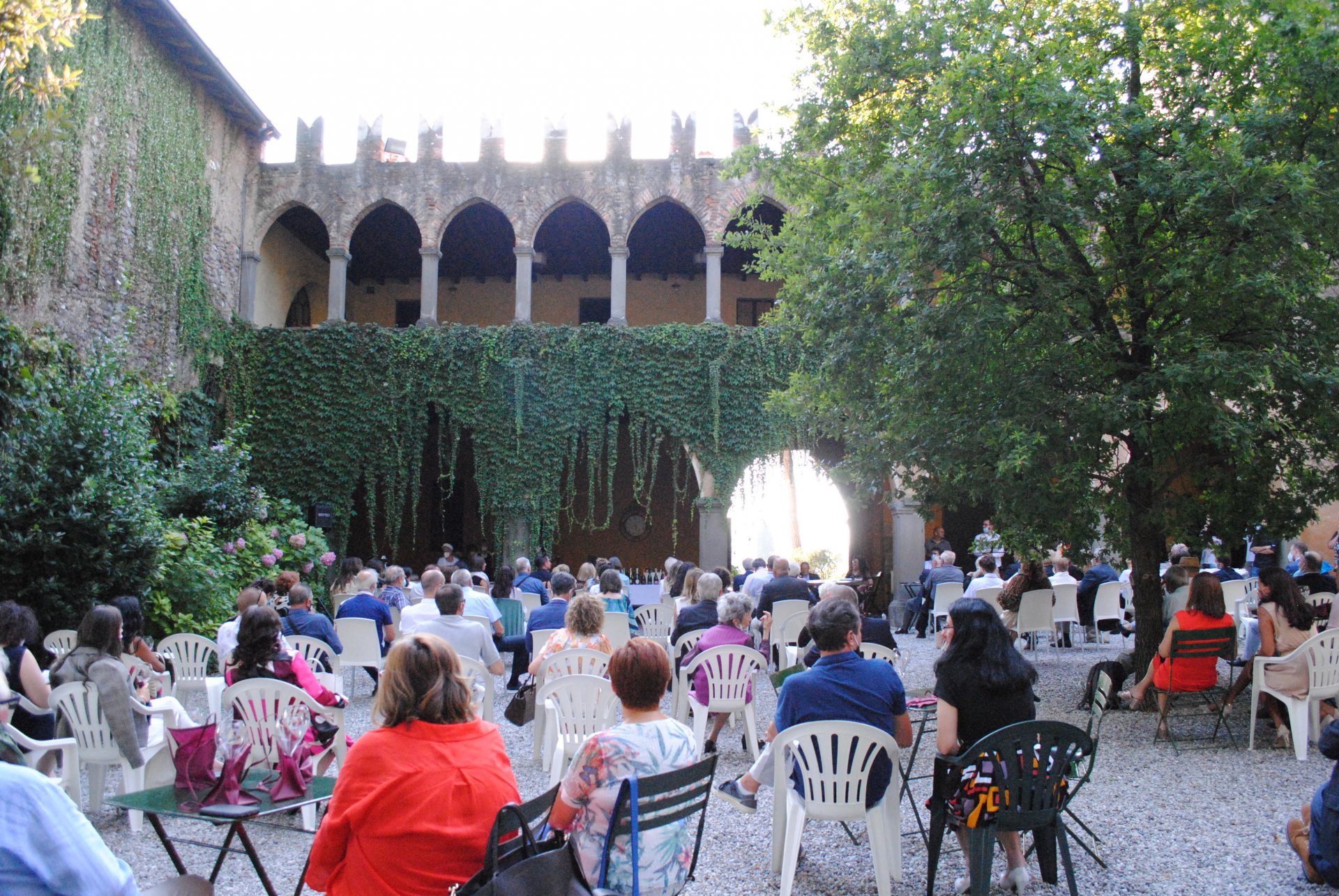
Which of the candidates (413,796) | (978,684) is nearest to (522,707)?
(978,684)

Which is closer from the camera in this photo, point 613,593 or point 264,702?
point 264,702

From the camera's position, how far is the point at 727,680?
6.17m

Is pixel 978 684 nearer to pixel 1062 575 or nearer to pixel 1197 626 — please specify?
pixel 1197 626

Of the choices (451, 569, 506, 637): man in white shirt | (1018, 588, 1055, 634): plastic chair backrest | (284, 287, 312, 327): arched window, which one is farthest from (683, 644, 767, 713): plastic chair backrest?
(284, 287, 312, 327): arched window

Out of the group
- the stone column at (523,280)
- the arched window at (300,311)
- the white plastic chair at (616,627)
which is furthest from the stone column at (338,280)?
the white plastic chair at (616,627)

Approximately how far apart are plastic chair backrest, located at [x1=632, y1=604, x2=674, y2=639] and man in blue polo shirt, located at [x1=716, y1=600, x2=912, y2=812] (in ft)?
18.7

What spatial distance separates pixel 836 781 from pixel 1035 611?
650 cm

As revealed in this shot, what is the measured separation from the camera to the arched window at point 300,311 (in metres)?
19.8

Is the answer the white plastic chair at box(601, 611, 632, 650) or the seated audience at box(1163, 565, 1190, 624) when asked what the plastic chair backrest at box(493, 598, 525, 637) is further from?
the seated audience at box(1163, 565, 1190, 624)

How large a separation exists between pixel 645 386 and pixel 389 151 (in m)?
6.37

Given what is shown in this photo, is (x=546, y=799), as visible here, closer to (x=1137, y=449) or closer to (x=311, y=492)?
(x=1137, y=449)

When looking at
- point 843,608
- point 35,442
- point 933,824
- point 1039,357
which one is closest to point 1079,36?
point 1039,357

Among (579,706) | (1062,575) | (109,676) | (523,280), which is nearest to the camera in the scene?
(109,676)

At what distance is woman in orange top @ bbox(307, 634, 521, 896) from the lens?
270cm
